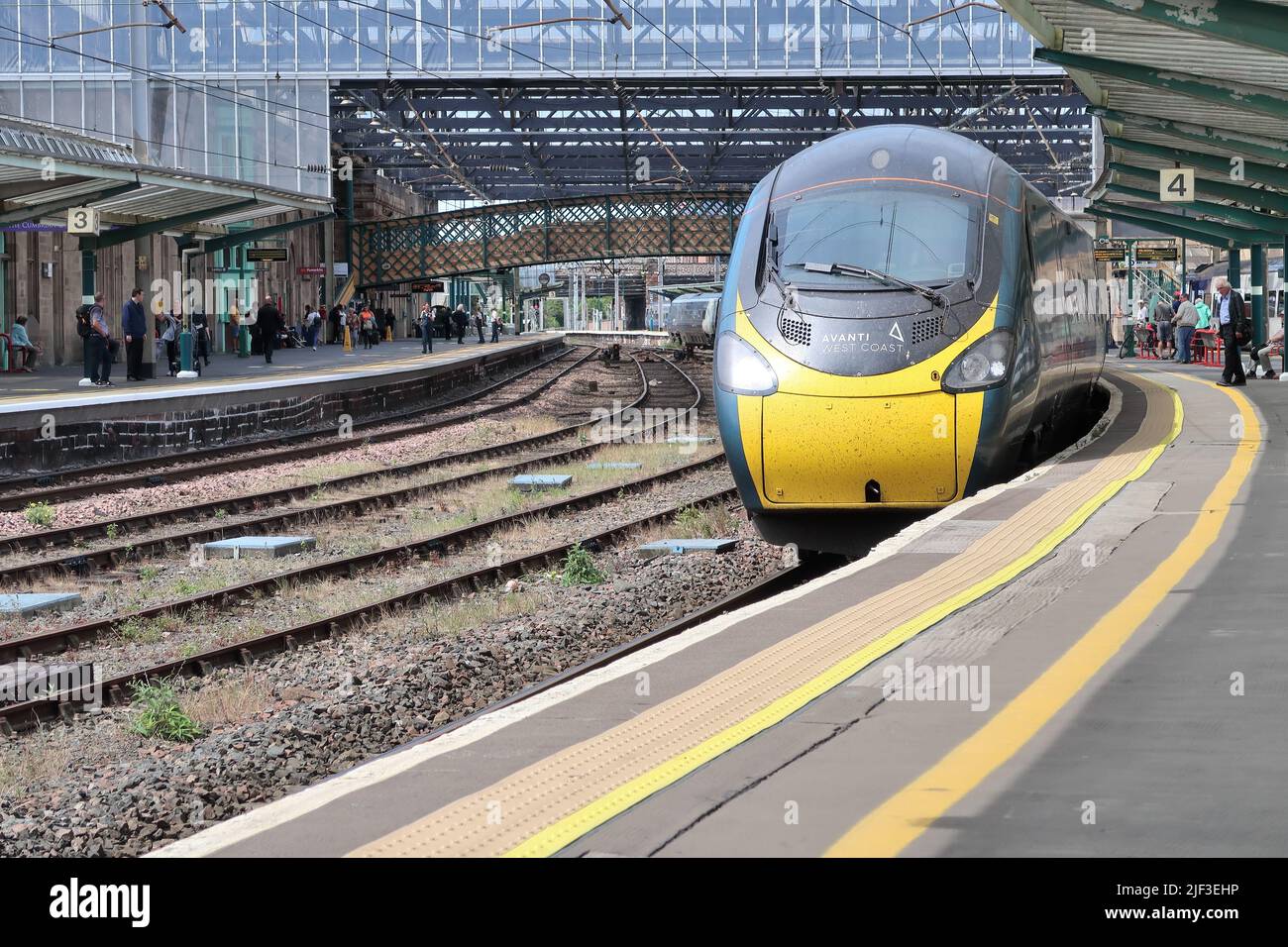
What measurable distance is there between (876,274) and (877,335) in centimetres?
58

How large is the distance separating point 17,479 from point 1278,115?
534 inches

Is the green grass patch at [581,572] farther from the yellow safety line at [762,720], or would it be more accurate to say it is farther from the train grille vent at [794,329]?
the yellow safety line at [762,720]

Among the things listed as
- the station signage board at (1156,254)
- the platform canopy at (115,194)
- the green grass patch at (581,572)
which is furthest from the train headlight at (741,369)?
the station signage board at (1156,254)

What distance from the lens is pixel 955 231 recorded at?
34.8 feet

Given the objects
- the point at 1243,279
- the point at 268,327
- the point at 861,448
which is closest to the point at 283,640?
the point at 861,448

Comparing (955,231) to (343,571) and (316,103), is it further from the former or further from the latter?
(316,103)

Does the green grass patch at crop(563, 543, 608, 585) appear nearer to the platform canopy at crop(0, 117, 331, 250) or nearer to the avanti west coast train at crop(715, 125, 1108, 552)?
the avanti west coast train at crop(715, 125, 1108, 552)

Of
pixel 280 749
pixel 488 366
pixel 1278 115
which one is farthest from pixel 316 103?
pixel 280 749

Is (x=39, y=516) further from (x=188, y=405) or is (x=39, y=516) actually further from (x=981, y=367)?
(x=981, y=367)

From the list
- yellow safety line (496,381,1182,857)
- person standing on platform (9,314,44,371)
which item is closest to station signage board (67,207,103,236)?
person standing on platform (9,314,44,371)

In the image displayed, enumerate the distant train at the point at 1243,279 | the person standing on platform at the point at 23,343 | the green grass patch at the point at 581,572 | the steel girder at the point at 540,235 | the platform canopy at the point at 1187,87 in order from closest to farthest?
the green grass patch at the point at 581,572
the platform canopy at the point at 1187,87
the person standing on platform at the point at 23,343
the distant train at the point at 1243,279
the steel girder at the point at 540,235

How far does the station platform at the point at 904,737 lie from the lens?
11.9 feet

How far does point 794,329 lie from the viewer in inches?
402

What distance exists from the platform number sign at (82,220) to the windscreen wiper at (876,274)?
16.6 metres
